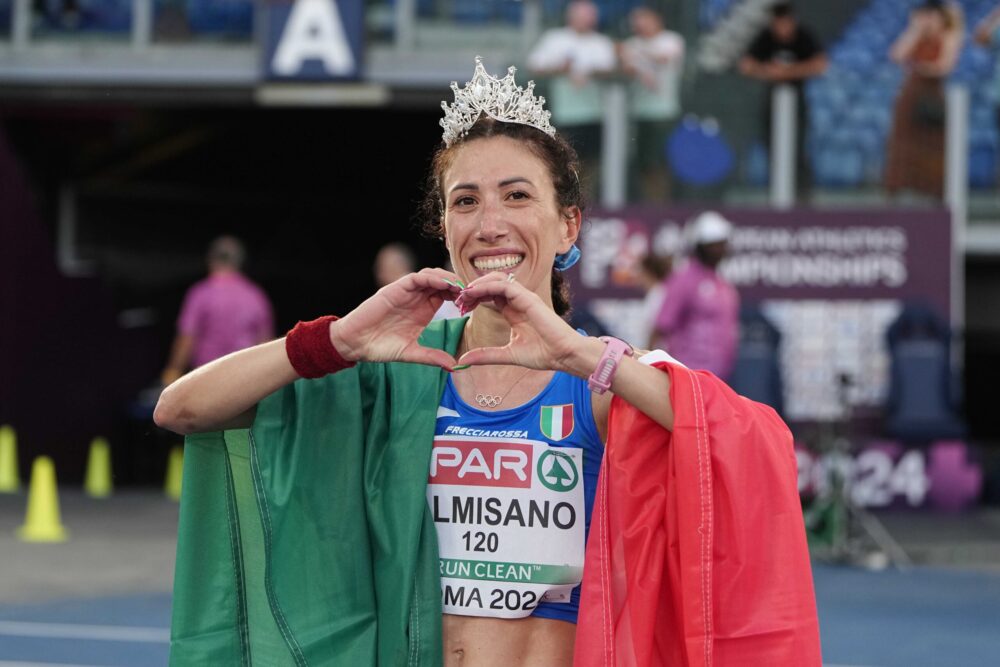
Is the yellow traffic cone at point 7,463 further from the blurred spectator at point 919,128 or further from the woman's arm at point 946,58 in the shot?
the woman's arm at point 946,58

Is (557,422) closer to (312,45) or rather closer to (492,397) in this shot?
(492,397)

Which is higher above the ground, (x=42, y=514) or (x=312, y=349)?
(x=312, y=349)

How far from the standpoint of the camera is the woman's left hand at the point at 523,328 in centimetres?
295

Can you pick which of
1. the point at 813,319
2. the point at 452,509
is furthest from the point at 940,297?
the point at 452,509

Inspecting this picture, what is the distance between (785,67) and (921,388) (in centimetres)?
319

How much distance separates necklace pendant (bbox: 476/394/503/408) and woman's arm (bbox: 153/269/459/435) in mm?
171

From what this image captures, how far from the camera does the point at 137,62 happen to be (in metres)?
17.8

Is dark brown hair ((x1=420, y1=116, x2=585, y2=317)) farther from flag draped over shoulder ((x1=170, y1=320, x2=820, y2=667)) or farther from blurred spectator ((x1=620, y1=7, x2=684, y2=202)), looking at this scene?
blurred spectator ((x1=620, y1=7, x2=684, y2=202))

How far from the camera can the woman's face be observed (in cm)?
315

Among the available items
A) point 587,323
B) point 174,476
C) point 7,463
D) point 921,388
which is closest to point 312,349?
point 587,323

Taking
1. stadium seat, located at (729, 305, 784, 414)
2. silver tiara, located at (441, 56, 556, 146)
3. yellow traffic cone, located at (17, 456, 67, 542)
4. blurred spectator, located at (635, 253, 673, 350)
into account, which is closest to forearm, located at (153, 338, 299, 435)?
silver tiara, located at (441, 56, 556, 146)

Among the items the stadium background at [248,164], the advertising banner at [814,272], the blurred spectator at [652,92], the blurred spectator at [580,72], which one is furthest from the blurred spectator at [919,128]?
the blurred spectator at [580,72]

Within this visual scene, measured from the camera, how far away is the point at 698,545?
291cm

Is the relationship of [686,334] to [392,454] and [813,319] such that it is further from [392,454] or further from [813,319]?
[392,454]
